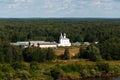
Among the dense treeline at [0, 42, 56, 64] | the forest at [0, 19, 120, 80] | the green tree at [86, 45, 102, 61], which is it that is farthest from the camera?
the green tree at [86, 45, 102, 61]

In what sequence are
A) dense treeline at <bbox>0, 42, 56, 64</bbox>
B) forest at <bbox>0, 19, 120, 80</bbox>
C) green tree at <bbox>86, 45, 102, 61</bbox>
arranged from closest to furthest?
forest at <bbox>0, 19, 120, 80</bbox>
dense treeline at <bbox>0, 42, 56, 64</bbox>
green tree at <bbox>86, 45, 102, 61</bbox>

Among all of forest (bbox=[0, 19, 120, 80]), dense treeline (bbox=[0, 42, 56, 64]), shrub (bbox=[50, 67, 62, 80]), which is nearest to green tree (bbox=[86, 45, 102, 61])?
forest (bbox=[0, 19, 120, 80])

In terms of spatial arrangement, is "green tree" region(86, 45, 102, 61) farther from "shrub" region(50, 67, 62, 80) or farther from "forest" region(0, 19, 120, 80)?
"shrub" region(50, 67, 62, 80)

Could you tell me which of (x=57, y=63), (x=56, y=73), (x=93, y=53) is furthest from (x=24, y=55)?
(x=56, y=73)

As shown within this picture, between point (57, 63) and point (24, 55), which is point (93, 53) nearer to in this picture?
point (57, 63)

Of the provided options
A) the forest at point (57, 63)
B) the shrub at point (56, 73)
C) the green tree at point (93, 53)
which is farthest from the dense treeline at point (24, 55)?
the shrub at point (56, 73)

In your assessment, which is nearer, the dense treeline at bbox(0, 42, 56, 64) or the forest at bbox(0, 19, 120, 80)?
the forest at bbox(0, 19, 120, 80)

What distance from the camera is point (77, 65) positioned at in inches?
2292

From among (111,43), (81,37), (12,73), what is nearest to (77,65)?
(12,73)

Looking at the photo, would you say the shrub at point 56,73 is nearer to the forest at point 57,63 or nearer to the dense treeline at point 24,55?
the forest at point 57,63

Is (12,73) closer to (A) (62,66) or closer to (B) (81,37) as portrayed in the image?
(A) (62,66)

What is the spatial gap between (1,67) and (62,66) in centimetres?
894

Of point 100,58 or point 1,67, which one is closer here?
point 1,67

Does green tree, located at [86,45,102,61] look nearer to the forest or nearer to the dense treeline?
the forest
